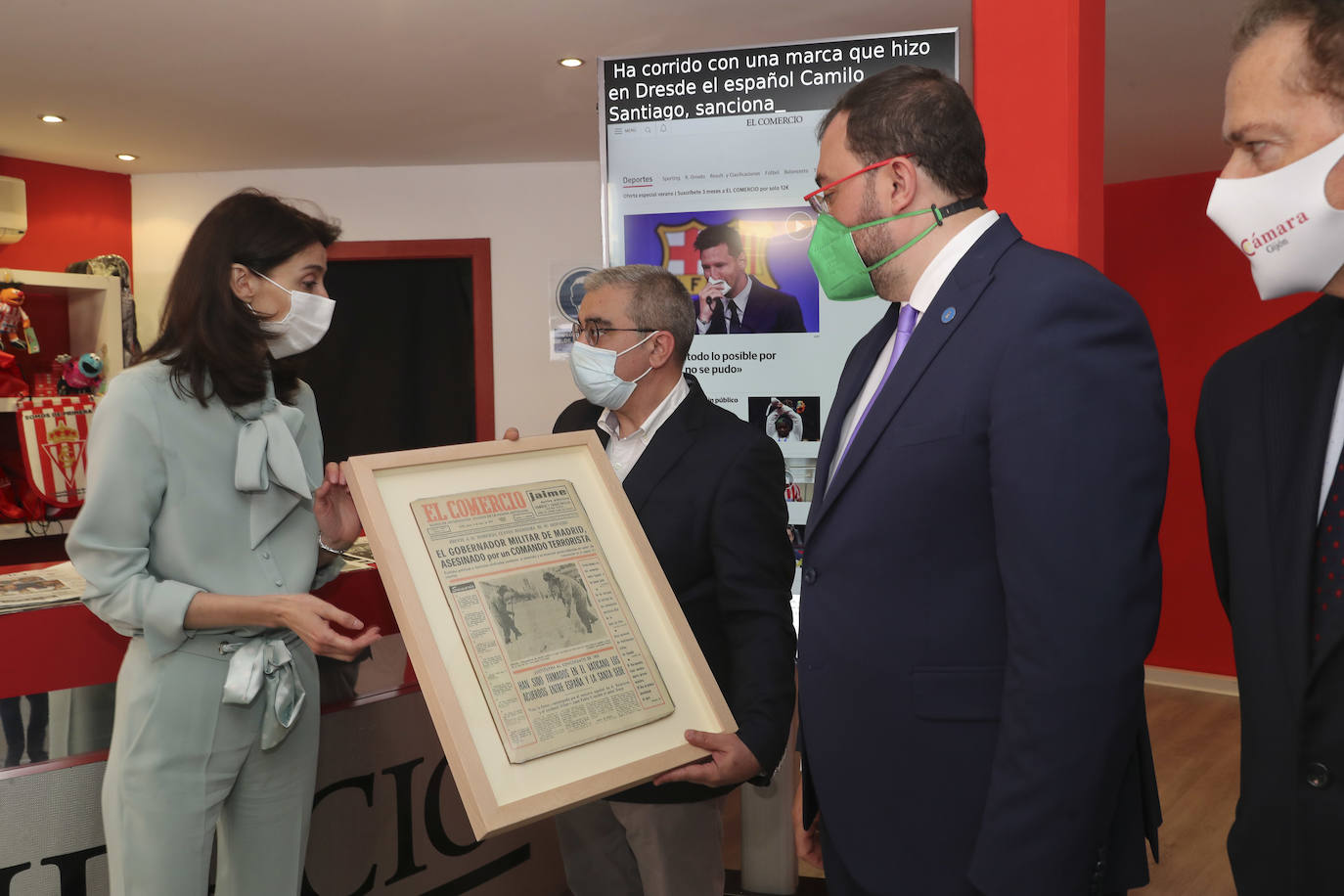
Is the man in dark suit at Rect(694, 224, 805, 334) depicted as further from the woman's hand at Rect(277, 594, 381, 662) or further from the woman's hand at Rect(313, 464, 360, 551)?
the woman's hand at Rect(277, 594, 381, 662)

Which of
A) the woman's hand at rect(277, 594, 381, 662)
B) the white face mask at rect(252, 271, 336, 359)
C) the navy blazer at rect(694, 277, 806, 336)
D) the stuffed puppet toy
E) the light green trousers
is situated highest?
the stuffed puppet toy

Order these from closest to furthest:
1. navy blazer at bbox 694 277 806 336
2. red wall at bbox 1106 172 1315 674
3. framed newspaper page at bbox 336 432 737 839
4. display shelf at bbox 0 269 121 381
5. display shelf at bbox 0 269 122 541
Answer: framed newspaper page at bbox 336 432 737 839 → navy blazer at bbox 694 277 806 336 → display shelf at bbox 0 269 122 541 → display shelf at bbox 0 269 121 381 → red wall at bbox 1106 172 1315 674

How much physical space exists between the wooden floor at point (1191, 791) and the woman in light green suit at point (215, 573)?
7.05 ft

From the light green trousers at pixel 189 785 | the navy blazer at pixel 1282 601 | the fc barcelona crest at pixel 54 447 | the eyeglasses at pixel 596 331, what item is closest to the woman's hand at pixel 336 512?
the light green trousers at pixel 189 785

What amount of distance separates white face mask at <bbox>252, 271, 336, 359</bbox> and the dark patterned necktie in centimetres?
158

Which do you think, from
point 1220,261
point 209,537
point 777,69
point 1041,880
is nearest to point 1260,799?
point 1041,880

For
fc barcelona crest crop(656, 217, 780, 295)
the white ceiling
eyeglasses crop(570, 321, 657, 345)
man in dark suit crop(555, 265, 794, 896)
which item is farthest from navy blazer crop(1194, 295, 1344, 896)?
fc barcelona crest crop(656, 217, 780, 295)

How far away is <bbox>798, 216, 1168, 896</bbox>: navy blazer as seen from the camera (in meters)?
1.05

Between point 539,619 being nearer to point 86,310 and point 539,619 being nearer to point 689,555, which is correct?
point 689,555

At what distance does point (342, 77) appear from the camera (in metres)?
4.45

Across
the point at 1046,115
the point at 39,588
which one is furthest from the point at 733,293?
the point at 39,588

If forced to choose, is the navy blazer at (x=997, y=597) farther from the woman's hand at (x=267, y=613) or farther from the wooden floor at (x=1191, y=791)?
the wooden floor at (x=1191, y=791)

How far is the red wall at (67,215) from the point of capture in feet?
19.2

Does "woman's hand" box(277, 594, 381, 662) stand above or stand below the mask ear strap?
below
